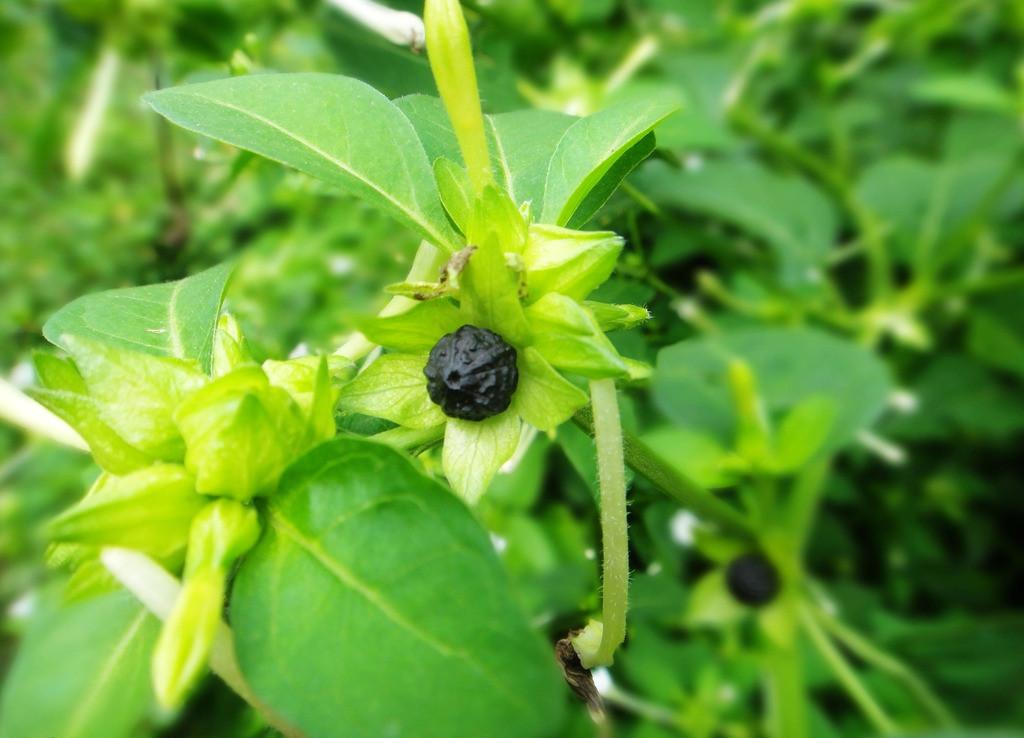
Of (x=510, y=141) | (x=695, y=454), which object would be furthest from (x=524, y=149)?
(x=695, y=454)

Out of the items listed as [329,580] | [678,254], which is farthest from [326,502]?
[678,254]

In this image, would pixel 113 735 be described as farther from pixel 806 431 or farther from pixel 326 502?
pixel 806 431

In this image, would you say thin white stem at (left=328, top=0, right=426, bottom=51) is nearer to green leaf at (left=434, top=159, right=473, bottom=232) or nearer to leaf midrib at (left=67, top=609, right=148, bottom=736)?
green leaf at (left=434, top=159, right=473, bottom=232)

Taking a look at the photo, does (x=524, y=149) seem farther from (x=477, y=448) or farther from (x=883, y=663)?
(x=883, y=663)

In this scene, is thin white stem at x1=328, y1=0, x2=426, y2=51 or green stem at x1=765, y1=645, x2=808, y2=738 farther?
green stem at x1=765, y1=645, x2=808, y2=738

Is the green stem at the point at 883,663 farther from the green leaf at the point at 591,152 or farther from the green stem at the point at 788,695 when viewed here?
the green leaf at the point at 591,152

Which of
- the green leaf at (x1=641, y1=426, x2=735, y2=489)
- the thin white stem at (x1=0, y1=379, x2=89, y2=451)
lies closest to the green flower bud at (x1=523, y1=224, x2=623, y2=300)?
the thin white stem at (x1=0, y1=379, x2=89, y2=451)
